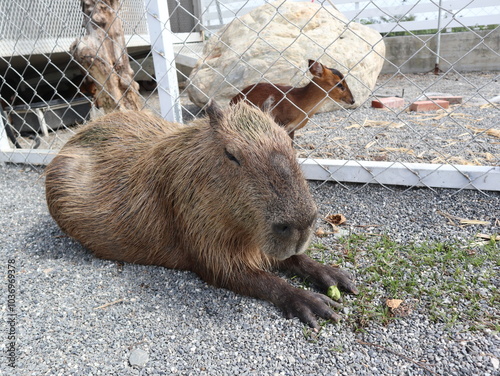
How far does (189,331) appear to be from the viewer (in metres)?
1.75

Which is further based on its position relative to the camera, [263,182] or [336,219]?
[336,219]

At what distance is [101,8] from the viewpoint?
3.46 m

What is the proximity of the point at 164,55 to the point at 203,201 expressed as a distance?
150cm

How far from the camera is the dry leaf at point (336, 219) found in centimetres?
256

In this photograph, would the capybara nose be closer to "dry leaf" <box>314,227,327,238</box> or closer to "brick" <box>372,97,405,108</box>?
"dry leaf" <box>314,227,327,238</box>

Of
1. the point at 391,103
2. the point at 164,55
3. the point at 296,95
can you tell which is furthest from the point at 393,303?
the point at 391,103

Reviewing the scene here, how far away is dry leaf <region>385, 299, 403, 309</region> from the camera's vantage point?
5.83 ft

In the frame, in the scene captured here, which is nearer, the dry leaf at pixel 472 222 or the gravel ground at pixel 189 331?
the gravel ground at pixel 189 331

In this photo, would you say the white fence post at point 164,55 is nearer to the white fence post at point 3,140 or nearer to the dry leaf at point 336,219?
the dry leaf at point 336,219

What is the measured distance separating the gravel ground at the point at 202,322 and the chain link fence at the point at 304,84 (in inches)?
13.8

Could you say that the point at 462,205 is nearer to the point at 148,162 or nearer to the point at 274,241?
the point at 274,241

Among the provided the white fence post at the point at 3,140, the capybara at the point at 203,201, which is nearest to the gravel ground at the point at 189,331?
the capybara at the point at 203,201

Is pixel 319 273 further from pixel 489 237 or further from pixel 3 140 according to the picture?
pixel 3 140

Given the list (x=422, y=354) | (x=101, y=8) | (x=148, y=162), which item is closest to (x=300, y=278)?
(x=422, y=354)
